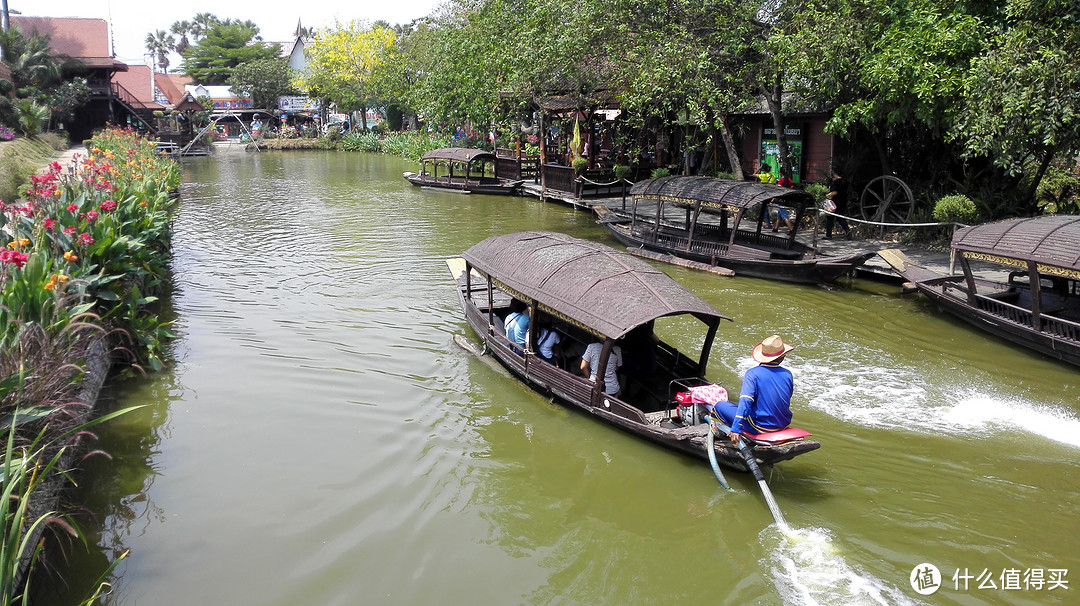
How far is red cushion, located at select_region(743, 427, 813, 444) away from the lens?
6.80 m

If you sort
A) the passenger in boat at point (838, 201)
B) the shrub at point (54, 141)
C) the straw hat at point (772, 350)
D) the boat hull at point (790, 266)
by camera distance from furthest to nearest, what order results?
the shrub at point (54, 141) < the passenger in boat at point (838, 201) < the boat hull at point (790, 266) < the straw hat at point (772, 350)

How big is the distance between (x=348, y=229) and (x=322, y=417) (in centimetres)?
1302

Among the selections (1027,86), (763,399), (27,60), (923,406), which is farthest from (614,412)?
(27,60)

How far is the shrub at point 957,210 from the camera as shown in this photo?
Result: 14.6 m

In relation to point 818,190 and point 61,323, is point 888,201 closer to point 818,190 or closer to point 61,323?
point 818,190

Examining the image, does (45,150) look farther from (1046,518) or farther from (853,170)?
(1046,518)

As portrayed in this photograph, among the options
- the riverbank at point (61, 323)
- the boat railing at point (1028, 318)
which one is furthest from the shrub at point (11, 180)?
the boat railing at point (1028, 318)

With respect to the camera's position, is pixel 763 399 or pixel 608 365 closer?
pixel 763 399

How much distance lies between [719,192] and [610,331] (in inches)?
324

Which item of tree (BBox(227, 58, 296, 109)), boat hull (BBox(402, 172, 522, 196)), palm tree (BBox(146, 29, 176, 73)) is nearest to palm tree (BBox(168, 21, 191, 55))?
palm tree (BBox(146, 29, 176, 73))

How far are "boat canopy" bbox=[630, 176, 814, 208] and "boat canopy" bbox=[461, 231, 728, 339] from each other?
18.4 ft

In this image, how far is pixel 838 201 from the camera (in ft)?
A: 61.6

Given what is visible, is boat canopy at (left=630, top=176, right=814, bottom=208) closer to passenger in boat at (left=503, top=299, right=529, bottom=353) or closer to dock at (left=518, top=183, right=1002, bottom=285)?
dock at (left=518, top=183, right=1002, bottom=285)

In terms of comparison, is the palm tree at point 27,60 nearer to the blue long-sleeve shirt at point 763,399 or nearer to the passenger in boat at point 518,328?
the passenger in boat at point 518,328
